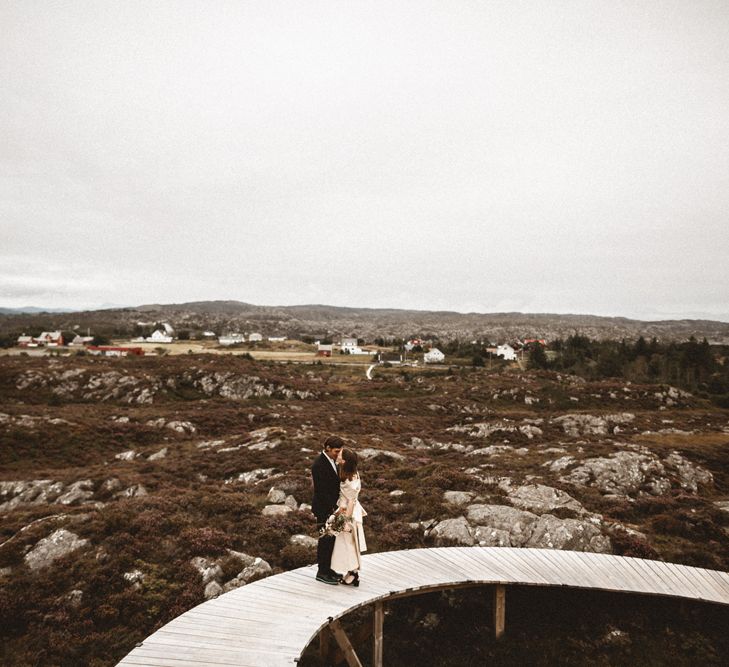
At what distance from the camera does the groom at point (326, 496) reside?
9.30 m

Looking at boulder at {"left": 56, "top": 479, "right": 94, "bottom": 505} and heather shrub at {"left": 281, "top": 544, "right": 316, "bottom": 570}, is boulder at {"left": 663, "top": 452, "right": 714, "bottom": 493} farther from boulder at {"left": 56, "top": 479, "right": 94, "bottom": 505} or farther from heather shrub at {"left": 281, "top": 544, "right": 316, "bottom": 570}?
boulder at {"left": 56, "top": 479, "right": 94, "bottom": 505}

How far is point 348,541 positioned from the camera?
30.0ft

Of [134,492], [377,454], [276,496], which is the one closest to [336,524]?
[276,496]

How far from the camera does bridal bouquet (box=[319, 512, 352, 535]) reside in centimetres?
921

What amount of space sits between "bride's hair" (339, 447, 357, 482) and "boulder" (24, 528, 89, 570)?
9627 millimetres

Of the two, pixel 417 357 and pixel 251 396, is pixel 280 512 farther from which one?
pixel 417 357

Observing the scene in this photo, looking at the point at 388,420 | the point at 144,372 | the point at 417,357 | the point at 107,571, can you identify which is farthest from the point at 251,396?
the point at 417,357

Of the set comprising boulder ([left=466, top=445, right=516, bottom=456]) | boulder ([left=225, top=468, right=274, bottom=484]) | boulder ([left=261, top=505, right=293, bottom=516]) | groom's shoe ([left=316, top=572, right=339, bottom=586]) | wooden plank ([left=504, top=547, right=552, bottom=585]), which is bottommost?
boulder ([left=466, top=445, right=516, bottom=456])

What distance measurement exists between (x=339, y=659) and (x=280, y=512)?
7526mm

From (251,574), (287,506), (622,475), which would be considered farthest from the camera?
(622,475)

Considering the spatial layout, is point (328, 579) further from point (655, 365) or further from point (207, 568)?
point (655, 365)

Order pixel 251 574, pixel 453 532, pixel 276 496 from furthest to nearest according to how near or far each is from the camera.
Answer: pixel 276 496, pixel 453 532, pixel 251 574

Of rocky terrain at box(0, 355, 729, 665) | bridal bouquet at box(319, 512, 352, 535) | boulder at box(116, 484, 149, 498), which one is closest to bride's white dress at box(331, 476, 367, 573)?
bridal bouquet at box(319, 512, 352, 535)

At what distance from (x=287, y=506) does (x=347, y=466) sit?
9373mm
